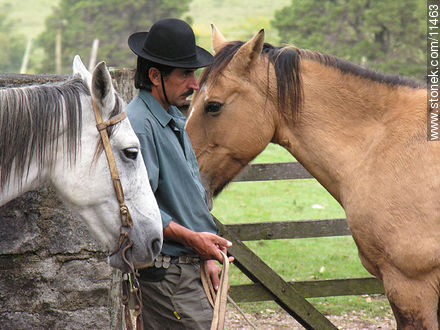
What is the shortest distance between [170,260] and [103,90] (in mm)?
878

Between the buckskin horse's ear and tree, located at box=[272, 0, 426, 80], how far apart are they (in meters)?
12.8

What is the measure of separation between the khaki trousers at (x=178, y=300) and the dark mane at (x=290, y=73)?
1.43 metres

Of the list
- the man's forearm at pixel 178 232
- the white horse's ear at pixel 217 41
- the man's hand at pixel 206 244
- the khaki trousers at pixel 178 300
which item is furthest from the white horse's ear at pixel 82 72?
the white horse's ear at pixel 217 41

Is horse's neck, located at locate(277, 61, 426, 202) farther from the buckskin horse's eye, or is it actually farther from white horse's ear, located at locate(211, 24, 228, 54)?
white horse's ear, located at locate(211, 24, 228, 54)

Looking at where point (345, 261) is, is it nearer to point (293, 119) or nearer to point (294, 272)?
point (294, 272)

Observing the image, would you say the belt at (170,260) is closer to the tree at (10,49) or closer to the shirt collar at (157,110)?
the shirt collar at (157,110)

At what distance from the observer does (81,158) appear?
2348 mm

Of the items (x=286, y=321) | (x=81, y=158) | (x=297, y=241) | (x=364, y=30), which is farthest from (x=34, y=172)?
(x=364, y=30)

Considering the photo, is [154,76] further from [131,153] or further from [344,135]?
[344,135]

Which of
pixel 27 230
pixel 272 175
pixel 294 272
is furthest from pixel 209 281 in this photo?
pixel 294 272

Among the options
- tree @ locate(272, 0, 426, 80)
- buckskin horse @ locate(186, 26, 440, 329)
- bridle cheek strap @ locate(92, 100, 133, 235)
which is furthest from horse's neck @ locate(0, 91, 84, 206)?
tree @ locate(272, 0, 426, 80)

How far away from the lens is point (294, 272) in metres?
6.75

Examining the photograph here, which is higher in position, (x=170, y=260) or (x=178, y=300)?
(x=170, y=260)

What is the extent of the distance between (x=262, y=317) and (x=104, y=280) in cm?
241
